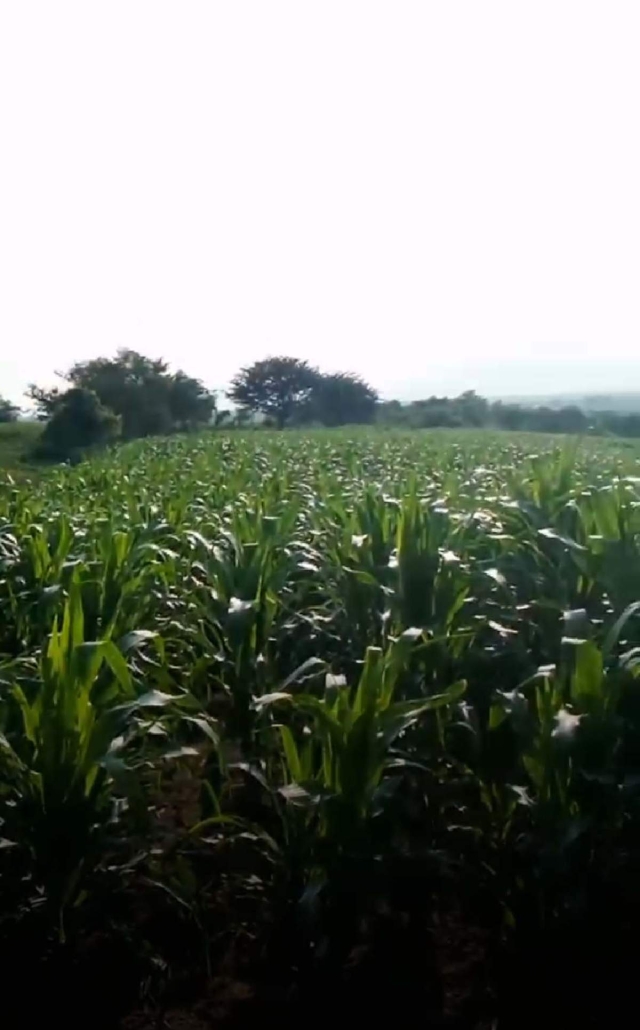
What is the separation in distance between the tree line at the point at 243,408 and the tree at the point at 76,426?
0.03 metres

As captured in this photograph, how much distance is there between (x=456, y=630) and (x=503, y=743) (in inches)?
35.2

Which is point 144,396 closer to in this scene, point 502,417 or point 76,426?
point 76,426

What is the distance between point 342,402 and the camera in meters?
48.6

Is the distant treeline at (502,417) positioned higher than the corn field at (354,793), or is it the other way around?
the corn field at (354,793)

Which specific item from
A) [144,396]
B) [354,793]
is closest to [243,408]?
[144,396]

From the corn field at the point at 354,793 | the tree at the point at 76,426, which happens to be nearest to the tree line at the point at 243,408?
the tree at the point at 76,426

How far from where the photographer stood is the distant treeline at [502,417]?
101 feet

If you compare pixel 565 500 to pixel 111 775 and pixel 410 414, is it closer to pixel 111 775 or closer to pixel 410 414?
pixel 111 775

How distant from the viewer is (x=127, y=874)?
8.83 feet

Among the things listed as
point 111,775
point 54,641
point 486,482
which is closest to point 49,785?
point 111,775

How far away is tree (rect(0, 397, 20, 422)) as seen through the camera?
5234 centimetres

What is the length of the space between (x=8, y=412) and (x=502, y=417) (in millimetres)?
26204

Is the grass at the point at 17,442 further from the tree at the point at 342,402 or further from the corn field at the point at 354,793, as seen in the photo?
the corn field at the point at 354,793

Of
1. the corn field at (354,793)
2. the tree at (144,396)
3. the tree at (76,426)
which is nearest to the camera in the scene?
the corn field at (354,793)
